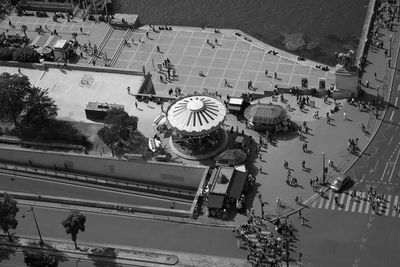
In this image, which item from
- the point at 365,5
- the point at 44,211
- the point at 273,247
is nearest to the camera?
the point at 273,247

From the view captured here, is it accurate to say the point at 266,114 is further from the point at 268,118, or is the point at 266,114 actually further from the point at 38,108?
the point at 38,108

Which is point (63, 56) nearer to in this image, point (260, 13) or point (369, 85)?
point (260, 13)

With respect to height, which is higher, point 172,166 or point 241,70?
point 241,70

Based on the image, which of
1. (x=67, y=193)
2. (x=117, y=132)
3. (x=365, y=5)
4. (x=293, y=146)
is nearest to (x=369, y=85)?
(x=293, y=146)

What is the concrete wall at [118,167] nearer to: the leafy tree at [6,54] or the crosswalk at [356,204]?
the crosswalk at [356,204]

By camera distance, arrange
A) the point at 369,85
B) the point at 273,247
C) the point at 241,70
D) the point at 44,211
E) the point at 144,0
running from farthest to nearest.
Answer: the point at 144,0 → the point at 241,70 → the point at 369,85 → the point at 44,211 → the point at 273,247

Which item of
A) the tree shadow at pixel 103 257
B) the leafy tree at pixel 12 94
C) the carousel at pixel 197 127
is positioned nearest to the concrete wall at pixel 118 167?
the carousel at pixel 197 127
